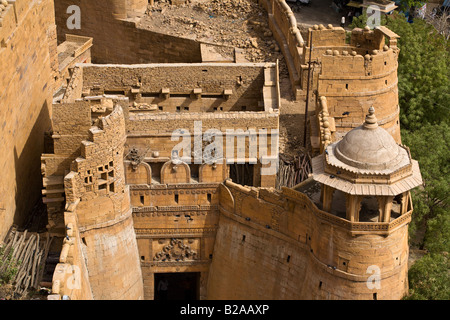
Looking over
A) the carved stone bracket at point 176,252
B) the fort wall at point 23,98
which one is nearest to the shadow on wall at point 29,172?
the fort wall at point 23,98

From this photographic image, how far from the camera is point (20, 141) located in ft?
136

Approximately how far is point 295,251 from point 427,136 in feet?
48.7

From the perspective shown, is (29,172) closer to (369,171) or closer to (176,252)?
(176,252)

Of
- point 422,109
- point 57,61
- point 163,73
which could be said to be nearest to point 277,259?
point 163,73

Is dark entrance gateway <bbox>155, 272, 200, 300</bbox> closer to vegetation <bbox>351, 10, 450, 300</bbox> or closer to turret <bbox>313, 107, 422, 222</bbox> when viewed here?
vegetation <bbox>351, 10, 450, 300</bbox>

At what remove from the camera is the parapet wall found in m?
36.4

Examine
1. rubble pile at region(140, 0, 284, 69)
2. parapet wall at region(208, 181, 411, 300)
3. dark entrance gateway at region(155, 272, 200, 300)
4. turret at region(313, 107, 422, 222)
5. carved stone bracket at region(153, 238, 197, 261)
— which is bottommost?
dark entrance gateway at region(155, 272, 200, 300)

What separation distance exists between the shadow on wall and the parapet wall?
8006 millimetres

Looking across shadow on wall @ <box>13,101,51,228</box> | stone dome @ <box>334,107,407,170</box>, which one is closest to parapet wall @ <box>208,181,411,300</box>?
stone dome @ <box>334,107,407,170</box>

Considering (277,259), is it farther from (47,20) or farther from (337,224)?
(47,20)

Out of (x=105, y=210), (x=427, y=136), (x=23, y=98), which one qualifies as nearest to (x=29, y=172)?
(x=23, y=98)

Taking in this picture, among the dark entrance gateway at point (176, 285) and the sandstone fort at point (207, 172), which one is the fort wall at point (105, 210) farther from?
the dark entrance gateway at point (176, 285)

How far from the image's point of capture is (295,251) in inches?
1563

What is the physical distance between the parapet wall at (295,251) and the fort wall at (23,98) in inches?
321
